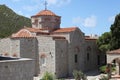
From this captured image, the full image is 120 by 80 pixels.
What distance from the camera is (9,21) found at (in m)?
81.6

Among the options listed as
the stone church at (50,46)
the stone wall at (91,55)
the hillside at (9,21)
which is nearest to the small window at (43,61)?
the stone church at (50,46)

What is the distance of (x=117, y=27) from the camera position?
33.1 metres

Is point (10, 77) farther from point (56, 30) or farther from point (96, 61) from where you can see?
point (96, 61)

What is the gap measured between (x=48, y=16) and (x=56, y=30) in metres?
1.96

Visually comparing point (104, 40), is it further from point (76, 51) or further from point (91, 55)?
point (76, 51)

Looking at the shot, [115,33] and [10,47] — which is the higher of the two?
[115,33]

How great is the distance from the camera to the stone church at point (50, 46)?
30.8 m

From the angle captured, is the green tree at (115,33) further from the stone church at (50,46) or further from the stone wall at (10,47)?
the stone wall at (10,47)

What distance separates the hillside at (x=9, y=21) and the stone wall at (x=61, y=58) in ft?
139

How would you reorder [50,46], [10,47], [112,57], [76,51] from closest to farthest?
[112,57], [50,46], [10,47], [76,51]

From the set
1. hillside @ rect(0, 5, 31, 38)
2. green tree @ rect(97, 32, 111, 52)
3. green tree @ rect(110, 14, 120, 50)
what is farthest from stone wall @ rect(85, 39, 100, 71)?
hillside @ rect(0, 5, 31, 38)

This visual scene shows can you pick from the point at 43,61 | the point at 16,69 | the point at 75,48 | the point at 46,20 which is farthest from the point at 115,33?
the point at 16,69

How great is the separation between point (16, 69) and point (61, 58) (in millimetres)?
20454

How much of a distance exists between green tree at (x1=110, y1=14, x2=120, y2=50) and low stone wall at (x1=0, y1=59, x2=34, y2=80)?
72.0 feet
